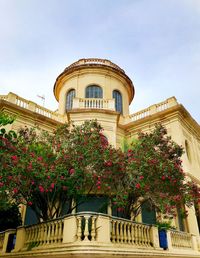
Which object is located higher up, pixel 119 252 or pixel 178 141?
pixel 178 141

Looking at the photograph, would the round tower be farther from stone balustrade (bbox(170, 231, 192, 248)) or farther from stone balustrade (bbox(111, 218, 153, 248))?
stone balustrade (bbox(111, 218, 153, 248))

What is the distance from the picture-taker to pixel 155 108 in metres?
16.8

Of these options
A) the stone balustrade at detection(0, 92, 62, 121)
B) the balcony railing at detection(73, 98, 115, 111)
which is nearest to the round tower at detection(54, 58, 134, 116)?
the balcony railing at detection(73, 98, 115, 111)

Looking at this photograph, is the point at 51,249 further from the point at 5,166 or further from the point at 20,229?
the point at 5,166

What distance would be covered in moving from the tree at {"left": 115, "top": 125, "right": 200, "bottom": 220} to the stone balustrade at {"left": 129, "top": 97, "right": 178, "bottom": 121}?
21.6 ft

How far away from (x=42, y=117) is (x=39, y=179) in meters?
8.05

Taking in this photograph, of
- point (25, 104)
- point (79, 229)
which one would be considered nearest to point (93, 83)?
point (25, 104)

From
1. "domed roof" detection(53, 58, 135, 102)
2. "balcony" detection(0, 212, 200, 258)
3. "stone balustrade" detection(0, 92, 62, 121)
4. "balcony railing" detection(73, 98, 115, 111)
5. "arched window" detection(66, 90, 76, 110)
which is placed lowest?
"balcony" detection(0, 212, 200, 258)

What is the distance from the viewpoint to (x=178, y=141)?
47.8ft

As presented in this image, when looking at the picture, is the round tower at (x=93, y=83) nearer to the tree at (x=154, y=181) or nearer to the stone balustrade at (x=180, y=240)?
the tree at (x=154, y=181)

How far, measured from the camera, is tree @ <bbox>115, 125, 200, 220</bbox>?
29.3 ft

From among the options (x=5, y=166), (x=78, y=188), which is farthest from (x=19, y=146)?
(x=78, y=188)

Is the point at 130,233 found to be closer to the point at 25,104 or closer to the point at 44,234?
the point at 44,234

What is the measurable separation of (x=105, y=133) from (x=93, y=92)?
16.8ft
